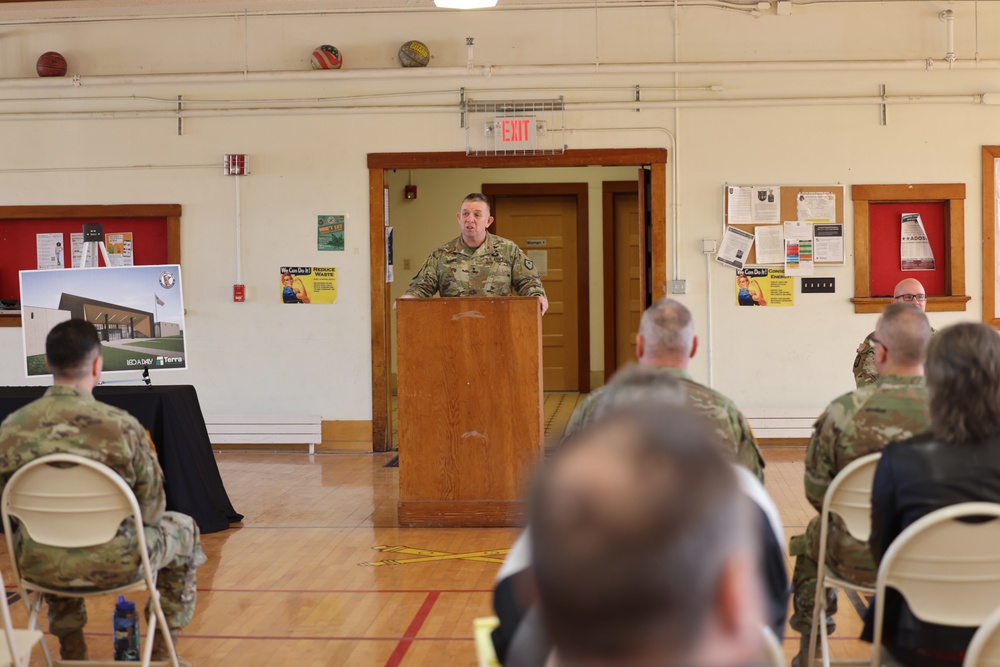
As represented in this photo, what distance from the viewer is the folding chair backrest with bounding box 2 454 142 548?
3025 millimetres

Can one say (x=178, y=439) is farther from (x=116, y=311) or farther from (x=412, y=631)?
(x=412, y=631)

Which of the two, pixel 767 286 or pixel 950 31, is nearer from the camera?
pixel 950 31

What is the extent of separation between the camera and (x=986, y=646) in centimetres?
189

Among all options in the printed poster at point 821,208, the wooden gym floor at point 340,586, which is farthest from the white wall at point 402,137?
the wooden gym floor at point 340,586

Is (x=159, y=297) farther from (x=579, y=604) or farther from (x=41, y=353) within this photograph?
(x=579, y=604)

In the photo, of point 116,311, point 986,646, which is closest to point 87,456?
point 986,646

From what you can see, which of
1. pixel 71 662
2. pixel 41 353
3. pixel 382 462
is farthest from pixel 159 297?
pixel 71 662

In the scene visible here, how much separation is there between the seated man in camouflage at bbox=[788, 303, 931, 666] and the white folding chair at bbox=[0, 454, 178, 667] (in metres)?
2.01

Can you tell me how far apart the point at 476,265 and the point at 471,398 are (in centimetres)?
92

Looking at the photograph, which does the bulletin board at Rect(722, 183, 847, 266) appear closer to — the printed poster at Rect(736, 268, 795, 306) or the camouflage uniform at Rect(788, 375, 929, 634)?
the printed poster at Rect(736, 268, 795, 306)

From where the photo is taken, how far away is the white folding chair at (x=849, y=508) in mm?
2859

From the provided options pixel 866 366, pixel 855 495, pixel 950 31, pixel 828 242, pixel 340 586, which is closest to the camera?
pixel 855 495

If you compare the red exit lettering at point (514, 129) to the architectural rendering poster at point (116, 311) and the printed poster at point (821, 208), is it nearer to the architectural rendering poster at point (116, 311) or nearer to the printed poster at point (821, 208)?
the printed poster at point (821, 208)

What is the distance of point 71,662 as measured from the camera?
352cm
